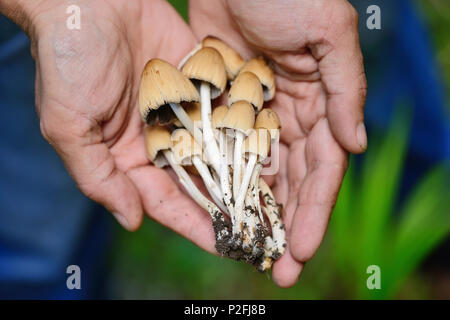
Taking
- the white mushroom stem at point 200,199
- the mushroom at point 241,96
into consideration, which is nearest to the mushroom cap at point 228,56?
the mushroom at point 241,96

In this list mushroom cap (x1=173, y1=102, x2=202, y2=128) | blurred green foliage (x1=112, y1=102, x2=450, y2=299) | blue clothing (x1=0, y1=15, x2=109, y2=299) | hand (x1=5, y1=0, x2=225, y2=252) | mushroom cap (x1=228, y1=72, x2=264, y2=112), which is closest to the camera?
hand (x1=5, y1=0, x2=225, y2=252)

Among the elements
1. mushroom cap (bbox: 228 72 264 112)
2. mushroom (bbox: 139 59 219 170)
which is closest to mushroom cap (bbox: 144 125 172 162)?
mushroom (bbox: 139 59 219 170)

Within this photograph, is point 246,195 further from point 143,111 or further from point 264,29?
point 264,29

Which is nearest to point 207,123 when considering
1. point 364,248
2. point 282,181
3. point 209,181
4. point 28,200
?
point 209,181

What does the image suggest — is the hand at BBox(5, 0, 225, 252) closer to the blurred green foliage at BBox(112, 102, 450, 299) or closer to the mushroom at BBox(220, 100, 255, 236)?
the mushroom at BBox(220, 100, 255, 236)

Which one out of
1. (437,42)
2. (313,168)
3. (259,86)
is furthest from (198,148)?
(437,42)

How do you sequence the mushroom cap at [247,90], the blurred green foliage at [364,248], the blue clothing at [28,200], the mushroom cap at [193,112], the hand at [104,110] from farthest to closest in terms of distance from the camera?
the blurred green foliage at [364,248], the blue clothing at [28,200], the mushroom cap at [193,112], the mushroom cap at [247,90], the hand at [104,110]

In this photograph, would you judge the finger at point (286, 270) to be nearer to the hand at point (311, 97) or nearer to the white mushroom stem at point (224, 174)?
the hand at point (311, 97)
